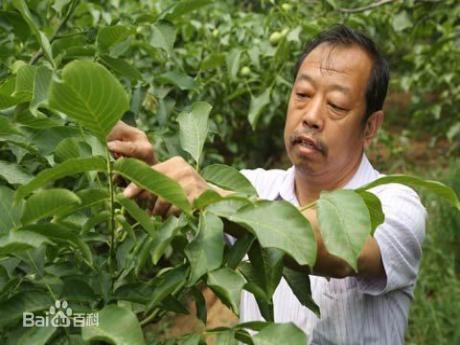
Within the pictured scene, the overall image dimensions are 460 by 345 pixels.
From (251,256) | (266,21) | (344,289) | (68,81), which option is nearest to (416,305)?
(266,21)

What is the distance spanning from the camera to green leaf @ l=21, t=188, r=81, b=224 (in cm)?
70

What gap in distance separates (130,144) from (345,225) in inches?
16.6

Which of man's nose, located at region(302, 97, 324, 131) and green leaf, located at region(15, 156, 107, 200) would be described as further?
man's nose, located at region(302, 97, 324, 131)

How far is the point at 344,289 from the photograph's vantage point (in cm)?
129

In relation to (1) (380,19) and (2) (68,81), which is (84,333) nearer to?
(2) (68,81)

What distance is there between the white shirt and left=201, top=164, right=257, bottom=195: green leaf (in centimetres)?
37

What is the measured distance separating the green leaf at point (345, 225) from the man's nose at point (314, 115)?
1.94 feet

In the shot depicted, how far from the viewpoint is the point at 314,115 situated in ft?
4.33

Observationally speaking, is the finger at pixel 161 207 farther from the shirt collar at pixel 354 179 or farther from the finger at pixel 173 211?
the shirt collar at pixel 354 179

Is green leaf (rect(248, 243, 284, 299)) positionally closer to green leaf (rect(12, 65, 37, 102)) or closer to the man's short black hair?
green leaf (rect(12, 65, 37, 102))

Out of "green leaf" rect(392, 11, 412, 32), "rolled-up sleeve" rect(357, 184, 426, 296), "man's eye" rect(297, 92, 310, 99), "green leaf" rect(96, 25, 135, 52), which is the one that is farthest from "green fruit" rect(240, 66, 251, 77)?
"green leaf" rect(96, 25, 135, 52)

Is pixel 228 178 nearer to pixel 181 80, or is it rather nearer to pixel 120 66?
pixel 120 66

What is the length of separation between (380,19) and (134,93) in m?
1.71

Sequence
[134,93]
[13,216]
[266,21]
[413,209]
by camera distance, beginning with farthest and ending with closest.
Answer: [266,21] < [134,93] < [413,209] < [13,216]
